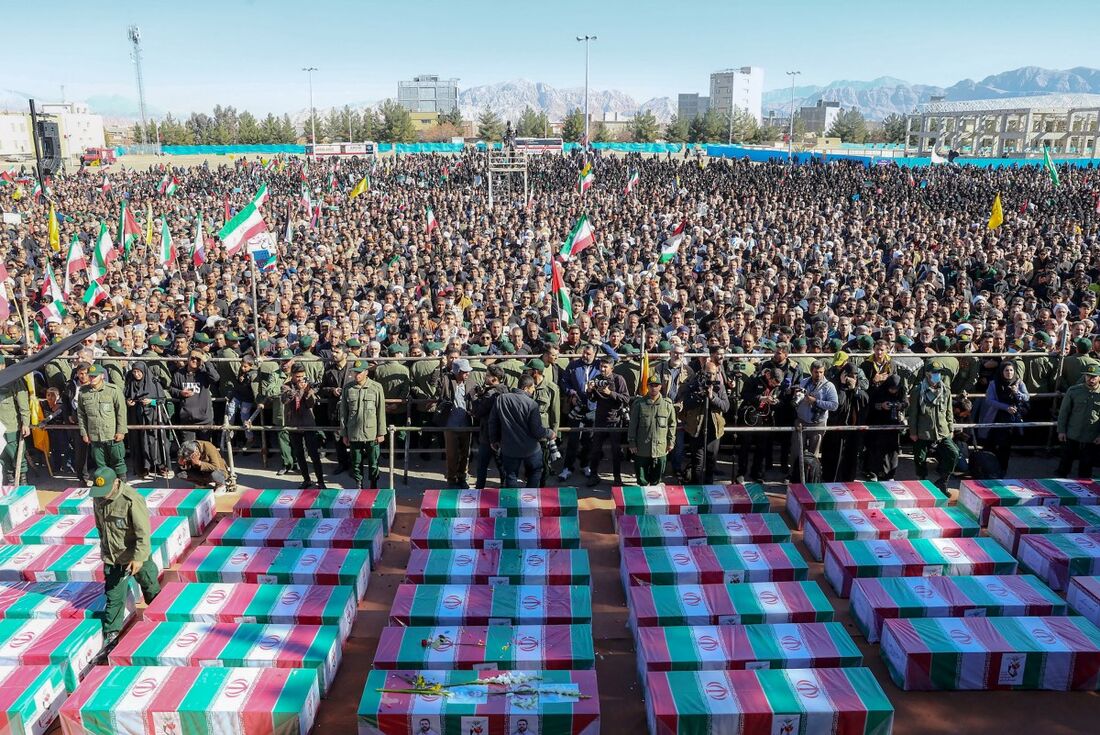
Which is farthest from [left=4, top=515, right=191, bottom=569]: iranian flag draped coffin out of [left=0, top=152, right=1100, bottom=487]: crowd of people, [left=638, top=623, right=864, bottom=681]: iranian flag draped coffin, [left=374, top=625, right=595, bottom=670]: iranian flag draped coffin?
[left=638, top=623, right=864, bottom=681]: iranian flag draped coffin

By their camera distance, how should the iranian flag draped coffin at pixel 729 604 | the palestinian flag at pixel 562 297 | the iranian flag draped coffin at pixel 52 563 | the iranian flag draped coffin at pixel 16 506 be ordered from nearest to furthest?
the iranian flag draped coffin at pixel 729 604
the iranian flag draped coffin at pixel 52 563
the iranian flag draped coffin at pixel 16 506
the palestinian flag at pixel 562 297

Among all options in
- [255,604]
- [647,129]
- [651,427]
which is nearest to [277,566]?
[255,604]

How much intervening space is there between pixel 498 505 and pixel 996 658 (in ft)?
14.1

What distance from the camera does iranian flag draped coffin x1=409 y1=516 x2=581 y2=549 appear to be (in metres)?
7.32

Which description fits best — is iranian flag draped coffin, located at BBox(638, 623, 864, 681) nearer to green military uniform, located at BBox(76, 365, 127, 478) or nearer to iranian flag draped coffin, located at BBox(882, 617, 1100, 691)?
iranian flag draped coffin, located at BBox(882, 617, 1100, 691)

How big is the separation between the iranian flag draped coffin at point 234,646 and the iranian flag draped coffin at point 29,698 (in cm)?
36

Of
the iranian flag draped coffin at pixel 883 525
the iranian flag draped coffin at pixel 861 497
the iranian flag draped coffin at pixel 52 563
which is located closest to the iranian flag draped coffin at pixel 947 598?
the iranian flag draped coffin at pixel 883 525

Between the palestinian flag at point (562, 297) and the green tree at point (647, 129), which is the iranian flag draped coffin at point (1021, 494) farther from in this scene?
the green tree at point (647, 129)

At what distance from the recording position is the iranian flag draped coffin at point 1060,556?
6742 mm

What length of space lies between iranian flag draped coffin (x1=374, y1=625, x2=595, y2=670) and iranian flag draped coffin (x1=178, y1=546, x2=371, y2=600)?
39.0 inches

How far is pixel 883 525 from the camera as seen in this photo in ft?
24.3

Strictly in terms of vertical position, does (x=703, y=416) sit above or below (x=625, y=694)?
above

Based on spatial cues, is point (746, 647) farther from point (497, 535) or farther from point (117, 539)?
point (117, 539)

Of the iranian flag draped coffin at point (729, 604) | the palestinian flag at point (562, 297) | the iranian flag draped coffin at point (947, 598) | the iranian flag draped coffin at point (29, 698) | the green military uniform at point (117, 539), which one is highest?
the palestinian flag at point (562, 297)
